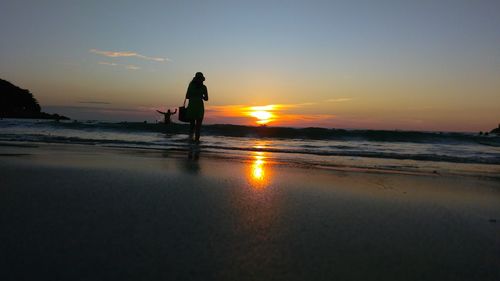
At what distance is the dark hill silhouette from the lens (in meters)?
53.4

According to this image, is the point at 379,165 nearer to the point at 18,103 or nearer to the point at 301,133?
the point at 301,133

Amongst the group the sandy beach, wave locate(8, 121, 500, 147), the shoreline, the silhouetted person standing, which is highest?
the silhouetted person standing

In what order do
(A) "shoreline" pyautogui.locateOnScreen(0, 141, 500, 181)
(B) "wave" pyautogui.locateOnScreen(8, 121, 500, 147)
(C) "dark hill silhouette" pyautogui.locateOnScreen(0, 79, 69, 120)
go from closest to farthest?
(A) "shoreline" pyautogui.locateOnScreen(0, 141, 500, 181), (B) "wave" pyautogui.locateOnScreen(8, 121, 500, 147), (C) "dark hill silhouette" pyautogui.locateOnScreen(0, 79, 69, 120)

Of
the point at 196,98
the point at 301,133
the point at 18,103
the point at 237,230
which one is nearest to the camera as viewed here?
the point at 237,230

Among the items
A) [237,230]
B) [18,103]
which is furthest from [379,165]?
[18,103]

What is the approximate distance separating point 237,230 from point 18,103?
6494 cm

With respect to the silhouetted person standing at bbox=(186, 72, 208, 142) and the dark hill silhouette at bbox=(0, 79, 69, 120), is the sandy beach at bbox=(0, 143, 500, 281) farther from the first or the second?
the dark hill silhouette at bbox=(0, 79, 69, 120)

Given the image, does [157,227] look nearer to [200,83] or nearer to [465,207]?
[465,207]

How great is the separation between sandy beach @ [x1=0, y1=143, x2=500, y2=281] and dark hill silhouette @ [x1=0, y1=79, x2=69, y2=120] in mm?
55552

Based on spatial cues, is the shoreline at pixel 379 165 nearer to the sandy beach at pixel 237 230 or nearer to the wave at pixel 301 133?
the sandy beach at pixel 237 230

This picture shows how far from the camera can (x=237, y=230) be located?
210 cm

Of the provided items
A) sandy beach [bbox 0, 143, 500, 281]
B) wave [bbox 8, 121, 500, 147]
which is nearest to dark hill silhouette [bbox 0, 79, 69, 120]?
wave [bbox 8, 121, 500, 147]

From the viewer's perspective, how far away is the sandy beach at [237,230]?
156 centimetres

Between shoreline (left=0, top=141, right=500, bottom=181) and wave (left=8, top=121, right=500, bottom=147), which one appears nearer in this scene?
shoreline (left=0, top=141, right=500, bottom=181)
